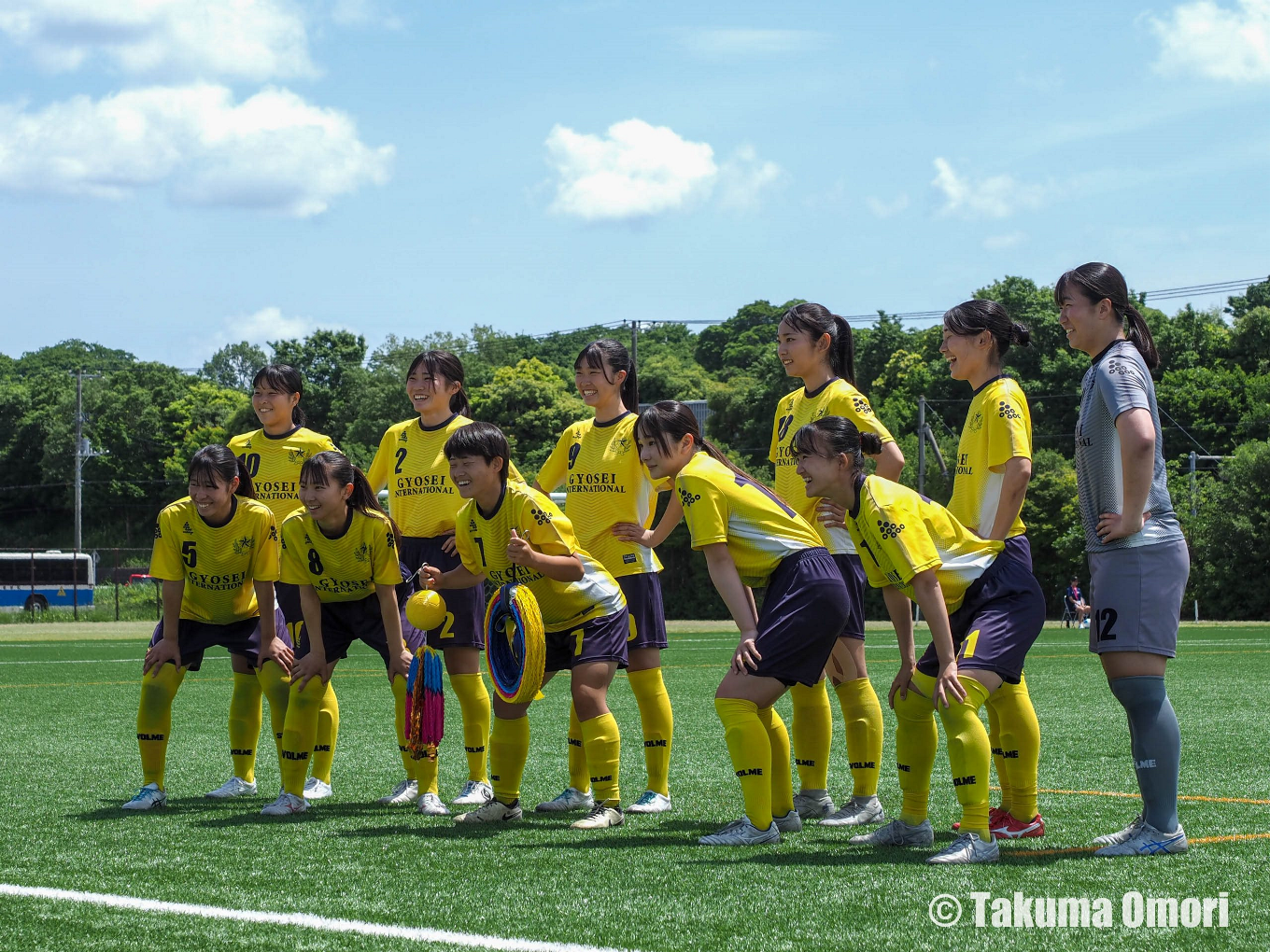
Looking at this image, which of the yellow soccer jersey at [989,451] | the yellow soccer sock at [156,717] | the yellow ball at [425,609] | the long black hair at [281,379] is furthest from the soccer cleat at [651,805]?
the long black hair at [281,379]

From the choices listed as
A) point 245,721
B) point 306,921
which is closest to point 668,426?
point 306,921

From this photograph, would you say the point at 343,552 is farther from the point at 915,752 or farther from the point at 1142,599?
the point at 1142,599

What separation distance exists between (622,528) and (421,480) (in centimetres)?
115

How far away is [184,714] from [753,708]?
7.77m

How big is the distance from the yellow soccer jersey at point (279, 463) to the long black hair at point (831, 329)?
269cm

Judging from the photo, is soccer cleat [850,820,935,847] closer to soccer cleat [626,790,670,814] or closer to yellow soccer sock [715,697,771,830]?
yellow soccer sock [715,697,771,830]

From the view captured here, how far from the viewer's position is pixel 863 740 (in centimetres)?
629

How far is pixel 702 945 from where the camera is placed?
384 centimetres

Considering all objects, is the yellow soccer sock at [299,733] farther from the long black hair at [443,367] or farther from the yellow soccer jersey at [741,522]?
A: the yellow soccer jersey at [741,522]

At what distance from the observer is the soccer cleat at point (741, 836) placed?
5414mm

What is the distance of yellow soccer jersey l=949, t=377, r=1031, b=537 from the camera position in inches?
227

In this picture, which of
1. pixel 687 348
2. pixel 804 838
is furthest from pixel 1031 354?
pixel 804 838

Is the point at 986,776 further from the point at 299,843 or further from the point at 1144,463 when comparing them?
the point at 299,843

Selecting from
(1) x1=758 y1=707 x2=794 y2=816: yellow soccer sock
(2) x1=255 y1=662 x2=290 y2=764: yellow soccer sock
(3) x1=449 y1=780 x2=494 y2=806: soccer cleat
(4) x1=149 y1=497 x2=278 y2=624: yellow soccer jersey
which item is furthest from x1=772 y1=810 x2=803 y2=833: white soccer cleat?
(4) x1=149 y1=497 x2=278 y2=624: yellow soccer jersey
